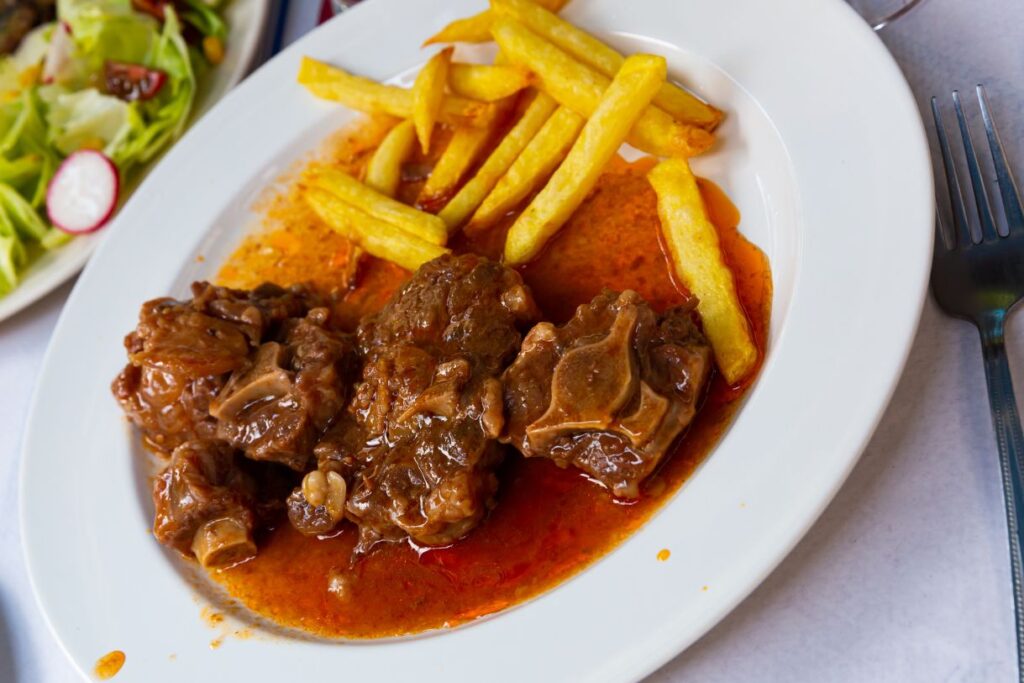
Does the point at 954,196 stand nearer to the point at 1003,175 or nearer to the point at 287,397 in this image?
the point at 1003,175

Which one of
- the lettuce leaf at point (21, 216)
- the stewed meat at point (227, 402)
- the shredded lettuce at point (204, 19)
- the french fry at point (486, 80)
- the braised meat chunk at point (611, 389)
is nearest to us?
the braised meat chunk at point (611, 389)

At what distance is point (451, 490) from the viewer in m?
3.08

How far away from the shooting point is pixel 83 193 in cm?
514

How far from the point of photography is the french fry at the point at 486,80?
12.8 feet

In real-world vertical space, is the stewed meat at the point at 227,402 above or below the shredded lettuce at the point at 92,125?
above

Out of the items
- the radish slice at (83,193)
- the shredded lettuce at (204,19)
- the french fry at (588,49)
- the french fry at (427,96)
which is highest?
the french fry at (588,49)

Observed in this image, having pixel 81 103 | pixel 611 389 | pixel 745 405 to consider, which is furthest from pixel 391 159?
pixel 81 103

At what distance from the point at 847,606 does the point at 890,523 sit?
0.28 m

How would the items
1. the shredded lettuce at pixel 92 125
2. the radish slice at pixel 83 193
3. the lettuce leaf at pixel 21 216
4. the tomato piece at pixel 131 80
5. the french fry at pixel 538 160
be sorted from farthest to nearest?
the tomato piece at pixel 131 80 → the shredded lettuce at pixel 92 125 → the lettuce leaf at pixel 21 216 → the radish slice at pixel 83 193 → the french fry at pixel 538 160

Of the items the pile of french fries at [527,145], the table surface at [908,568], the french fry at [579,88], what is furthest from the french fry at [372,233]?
the table surface at [908,568]

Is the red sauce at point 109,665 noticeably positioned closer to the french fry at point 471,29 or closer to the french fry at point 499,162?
the french fry at point 499,162

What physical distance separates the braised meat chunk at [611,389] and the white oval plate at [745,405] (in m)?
0.20

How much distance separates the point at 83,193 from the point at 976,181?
4.48 metres

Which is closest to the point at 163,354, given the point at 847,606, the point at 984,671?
the point at 847,606
